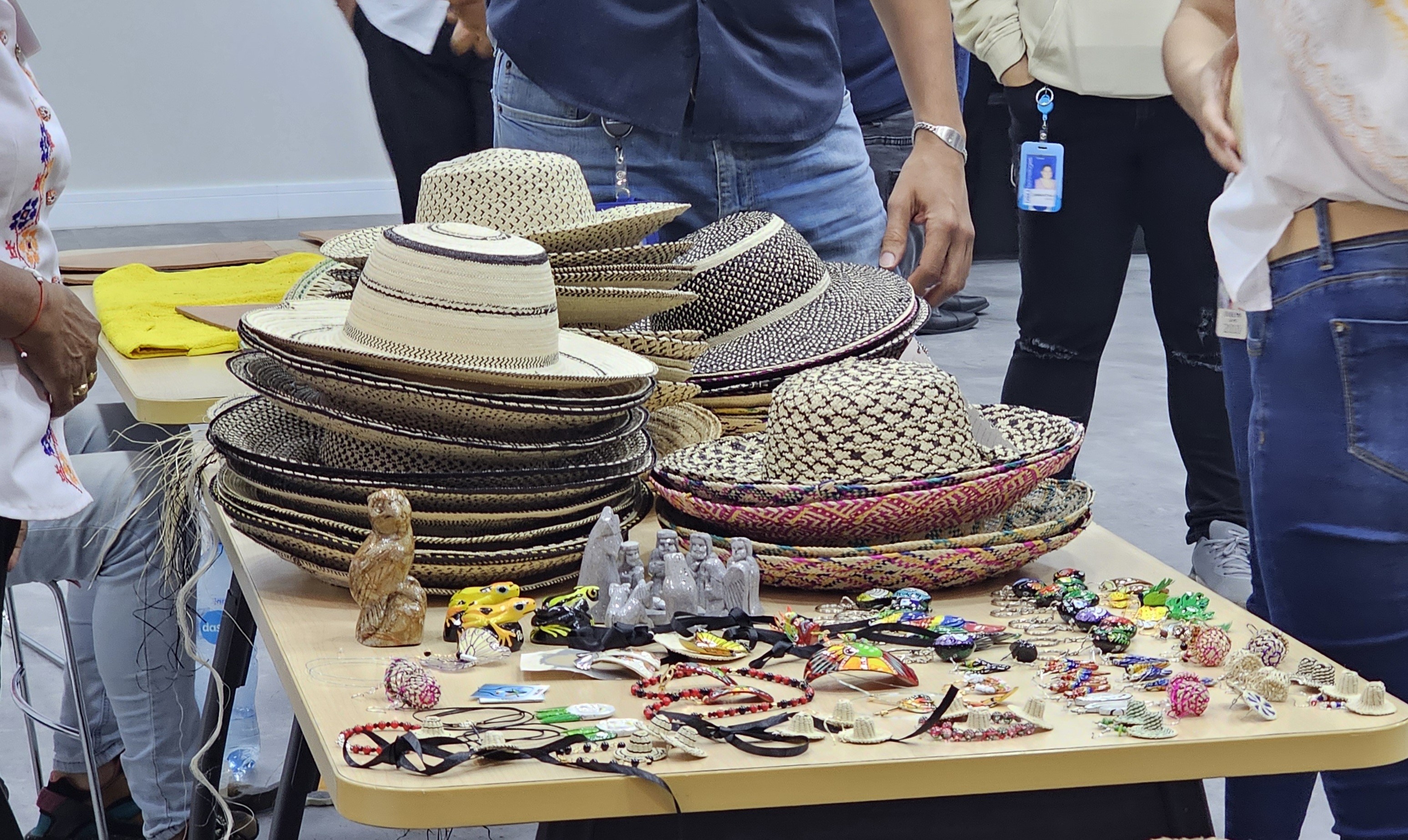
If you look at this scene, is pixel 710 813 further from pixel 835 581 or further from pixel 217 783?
pixel 217 783

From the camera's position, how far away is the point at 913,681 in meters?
0.94

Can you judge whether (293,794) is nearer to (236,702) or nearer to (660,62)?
(236,702)

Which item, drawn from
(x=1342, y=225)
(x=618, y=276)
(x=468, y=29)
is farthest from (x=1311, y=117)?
(x=468, y=29)

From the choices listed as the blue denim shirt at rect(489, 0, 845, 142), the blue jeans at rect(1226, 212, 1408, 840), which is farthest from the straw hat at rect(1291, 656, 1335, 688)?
the blue denim shirt at rect(489, 0, 845, 142)

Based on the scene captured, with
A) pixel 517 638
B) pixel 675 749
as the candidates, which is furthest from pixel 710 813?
pixel 517 638

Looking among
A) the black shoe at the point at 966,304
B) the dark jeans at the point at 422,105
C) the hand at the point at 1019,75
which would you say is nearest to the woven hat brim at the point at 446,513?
the hand at the point at 1019,75

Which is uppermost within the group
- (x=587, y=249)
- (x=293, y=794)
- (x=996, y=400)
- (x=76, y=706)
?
(x=587, y=249)

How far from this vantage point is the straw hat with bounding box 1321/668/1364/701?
2.96 feet

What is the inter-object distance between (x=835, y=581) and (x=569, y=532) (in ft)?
0.67

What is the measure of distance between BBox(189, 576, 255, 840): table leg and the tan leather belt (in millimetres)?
1196


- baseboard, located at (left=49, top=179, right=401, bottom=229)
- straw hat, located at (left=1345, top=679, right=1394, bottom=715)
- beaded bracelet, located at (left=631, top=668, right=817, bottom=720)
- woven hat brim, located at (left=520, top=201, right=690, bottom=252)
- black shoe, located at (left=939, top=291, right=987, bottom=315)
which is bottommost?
baseboard, located at (left=49, top=179, right=401, bottom=229)

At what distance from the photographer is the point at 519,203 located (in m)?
1.40

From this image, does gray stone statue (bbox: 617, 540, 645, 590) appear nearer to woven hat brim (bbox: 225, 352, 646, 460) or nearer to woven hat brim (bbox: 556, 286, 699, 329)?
woven hat brim (bbox: 225, 352, 646, 460)

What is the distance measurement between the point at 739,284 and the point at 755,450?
33cm
